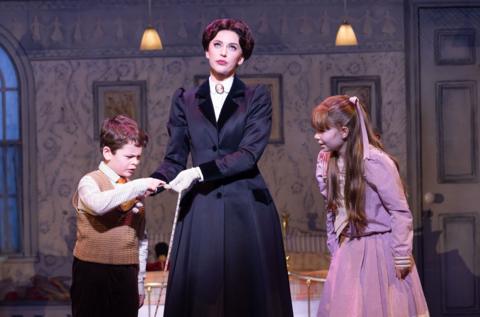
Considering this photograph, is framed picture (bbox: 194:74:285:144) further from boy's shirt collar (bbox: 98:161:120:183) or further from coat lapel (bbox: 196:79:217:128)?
coat lapel (bbox: 196:79:217:128)

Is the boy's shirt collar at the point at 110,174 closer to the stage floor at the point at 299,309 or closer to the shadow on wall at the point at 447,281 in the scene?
the stage floor at the point at 299,309

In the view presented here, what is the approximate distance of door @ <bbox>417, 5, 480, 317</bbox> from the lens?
6.56 meters

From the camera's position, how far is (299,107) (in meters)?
6.60

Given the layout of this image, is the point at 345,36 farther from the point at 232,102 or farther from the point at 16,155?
the point at 232,102

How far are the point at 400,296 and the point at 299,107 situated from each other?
310 centimetres

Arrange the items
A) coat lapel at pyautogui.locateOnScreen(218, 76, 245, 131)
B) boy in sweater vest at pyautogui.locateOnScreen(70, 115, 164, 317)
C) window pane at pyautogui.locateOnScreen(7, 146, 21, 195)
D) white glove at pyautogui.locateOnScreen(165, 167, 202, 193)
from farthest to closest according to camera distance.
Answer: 1. window pane at pyautogui.locateOnScreen(7, 146, 21, 195)
2. boy in sweater vest at pyautogui.locateOnScreen(70, 115, 164, 317)
3. coat lapel at pyautogui.locateOnScreen(218, 76, 245, 131)
4. white glove at pyautogui.locateOnScreen(165, 167, 202, 193)

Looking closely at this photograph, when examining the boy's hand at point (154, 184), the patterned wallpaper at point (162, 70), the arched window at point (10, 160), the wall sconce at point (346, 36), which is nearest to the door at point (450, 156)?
the patterned wallpaper at point (162, 70)

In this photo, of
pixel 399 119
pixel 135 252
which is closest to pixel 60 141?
pixel 399 119

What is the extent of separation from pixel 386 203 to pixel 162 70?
3.29 m

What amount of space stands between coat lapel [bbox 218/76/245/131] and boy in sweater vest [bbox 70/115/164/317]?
0.50 m

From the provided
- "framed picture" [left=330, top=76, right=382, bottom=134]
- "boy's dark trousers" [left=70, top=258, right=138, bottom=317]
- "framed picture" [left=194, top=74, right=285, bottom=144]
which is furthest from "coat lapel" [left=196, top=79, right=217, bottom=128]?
"framed picture" [left=330, top=76, right=382, bottom=134]

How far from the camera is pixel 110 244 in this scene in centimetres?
374

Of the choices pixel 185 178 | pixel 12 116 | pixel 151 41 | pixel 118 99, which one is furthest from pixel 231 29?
Result: pixel 12 116

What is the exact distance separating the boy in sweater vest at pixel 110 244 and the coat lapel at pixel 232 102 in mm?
504
